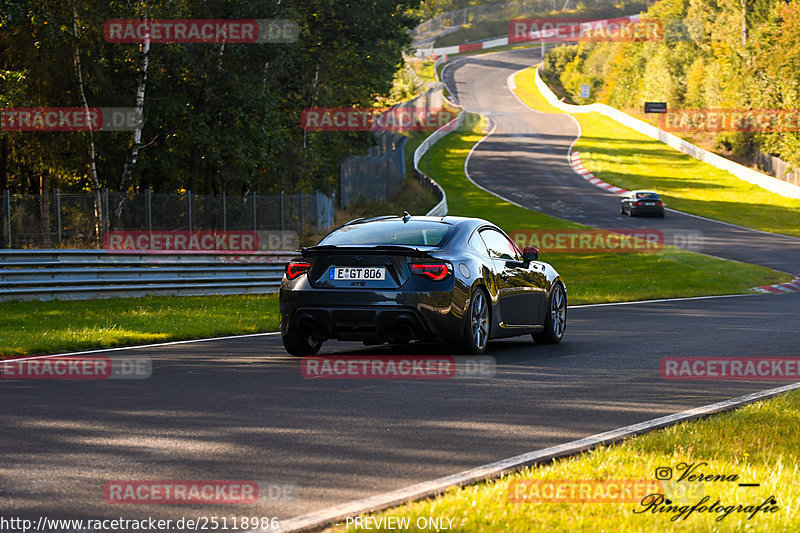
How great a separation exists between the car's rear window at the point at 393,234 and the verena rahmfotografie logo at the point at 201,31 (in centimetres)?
1685

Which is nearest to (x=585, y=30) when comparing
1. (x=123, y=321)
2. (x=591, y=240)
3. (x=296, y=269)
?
(x=591, y=240)

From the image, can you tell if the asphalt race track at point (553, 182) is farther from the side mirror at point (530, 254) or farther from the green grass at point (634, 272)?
the side mirror at point (530, 254)

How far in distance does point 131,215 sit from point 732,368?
20.2m

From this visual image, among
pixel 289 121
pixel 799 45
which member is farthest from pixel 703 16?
pixel 289 121

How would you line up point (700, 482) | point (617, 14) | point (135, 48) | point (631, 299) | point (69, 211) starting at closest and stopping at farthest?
point (700, 482)
point (631, 299)
point (69, 211)
point (135, 48)
point (617, 14)

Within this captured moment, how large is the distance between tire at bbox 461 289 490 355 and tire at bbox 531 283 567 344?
6.27 ft

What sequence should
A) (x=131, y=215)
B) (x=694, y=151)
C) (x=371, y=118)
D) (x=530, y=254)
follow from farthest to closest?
(x=694, y=151), (x=371, y=118), (x=131, y=215), (x=530, y=254)

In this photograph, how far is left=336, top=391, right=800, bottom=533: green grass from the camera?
485 centimetres

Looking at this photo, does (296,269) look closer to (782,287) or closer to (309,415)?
(309,415)

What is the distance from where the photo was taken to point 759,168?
70.0m

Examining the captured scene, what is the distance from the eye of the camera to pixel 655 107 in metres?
88.0

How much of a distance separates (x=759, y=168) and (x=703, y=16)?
3183cm

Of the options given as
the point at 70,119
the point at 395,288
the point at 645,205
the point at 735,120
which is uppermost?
the point at 735,120

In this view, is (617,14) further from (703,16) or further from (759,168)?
(759,168)
